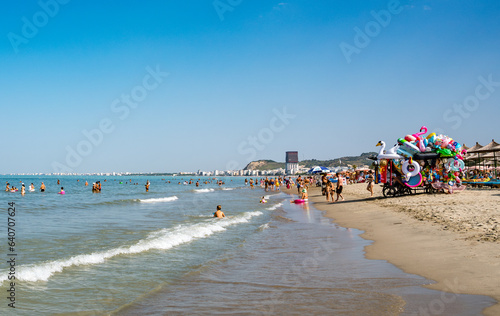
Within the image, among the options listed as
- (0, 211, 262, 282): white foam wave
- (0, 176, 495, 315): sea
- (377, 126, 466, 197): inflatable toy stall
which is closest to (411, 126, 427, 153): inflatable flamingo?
(377, 126, 466, 197): inflatable toy stall

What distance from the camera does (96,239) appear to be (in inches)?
491

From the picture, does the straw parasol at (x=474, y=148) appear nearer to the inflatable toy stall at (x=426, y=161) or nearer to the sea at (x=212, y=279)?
the inflatable toy stall at (x=426, y=161)

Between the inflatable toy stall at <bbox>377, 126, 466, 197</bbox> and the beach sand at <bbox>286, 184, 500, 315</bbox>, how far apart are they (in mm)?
5111

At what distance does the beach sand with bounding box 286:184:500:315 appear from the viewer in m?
5.92

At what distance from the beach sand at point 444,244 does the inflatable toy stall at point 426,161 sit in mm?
5111

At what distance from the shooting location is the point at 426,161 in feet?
70.0

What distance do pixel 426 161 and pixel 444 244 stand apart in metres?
13.9

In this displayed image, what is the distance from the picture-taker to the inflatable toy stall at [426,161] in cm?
2091

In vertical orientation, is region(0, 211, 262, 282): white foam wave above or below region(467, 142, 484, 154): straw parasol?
below

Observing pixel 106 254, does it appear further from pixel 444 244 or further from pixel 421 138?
pixel 421 138

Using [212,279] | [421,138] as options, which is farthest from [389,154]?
[212,279]

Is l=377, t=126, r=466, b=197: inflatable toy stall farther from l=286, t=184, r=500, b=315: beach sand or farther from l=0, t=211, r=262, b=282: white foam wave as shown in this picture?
l=0, t=211, r=262, b=282: white foam wave

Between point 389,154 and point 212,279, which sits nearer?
point 212,279

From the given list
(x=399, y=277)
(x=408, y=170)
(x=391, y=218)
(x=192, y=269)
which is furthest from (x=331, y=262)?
(x=408, y=170)
